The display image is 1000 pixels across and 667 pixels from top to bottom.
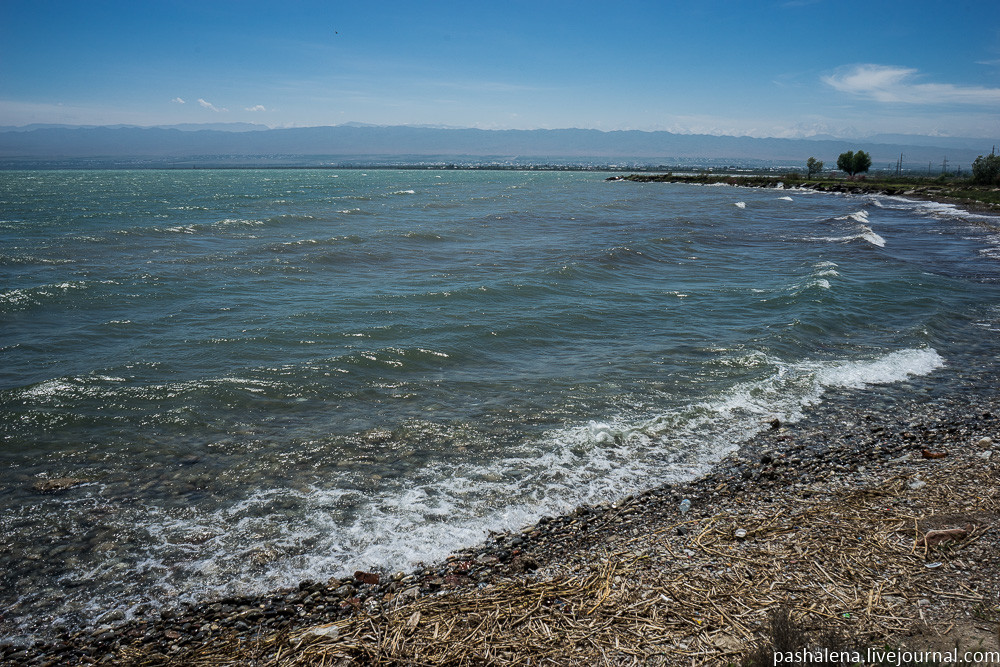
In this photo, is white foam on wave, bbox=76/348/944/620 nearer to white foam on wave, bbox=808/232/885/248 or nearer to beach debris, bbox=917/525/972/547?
beach debris, bbox=917/525/972/547

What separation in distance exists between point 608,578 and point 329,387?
7734mm

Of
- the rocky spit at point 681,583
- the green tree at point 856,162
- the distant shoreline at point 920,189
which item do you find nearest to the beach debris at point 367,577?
the rocky spit at point 681,583

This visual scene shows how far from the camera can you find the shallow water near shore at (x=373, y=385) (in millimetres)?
6688

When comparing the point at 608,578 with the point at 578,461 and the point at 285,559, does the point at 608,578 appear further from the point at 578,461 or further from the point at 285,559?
the point at 285,559

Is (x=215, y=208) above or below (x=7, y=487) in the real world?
above

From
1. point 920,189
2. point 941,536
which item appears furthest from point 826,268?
point 920,189

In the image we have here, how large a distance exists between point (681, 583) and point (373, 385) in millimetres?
7872

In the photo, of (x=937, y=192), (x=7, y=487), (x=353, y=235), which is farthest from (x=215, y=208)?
(x=937, y=192)

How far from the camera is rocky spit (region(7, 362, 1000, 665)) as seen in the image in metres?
4.68

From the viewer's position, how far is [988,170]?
72062mm

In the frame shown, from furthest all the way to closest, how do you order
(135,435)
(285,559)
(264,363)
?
(264,363), (135,435), (285,559)

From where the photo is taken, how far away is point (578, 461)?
8.44 metres

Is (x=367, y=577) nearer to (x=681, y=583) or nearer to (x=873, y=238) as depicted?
(x=681, y=583)

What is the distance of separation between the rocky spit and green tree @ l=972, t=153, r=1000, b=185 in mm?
87418
